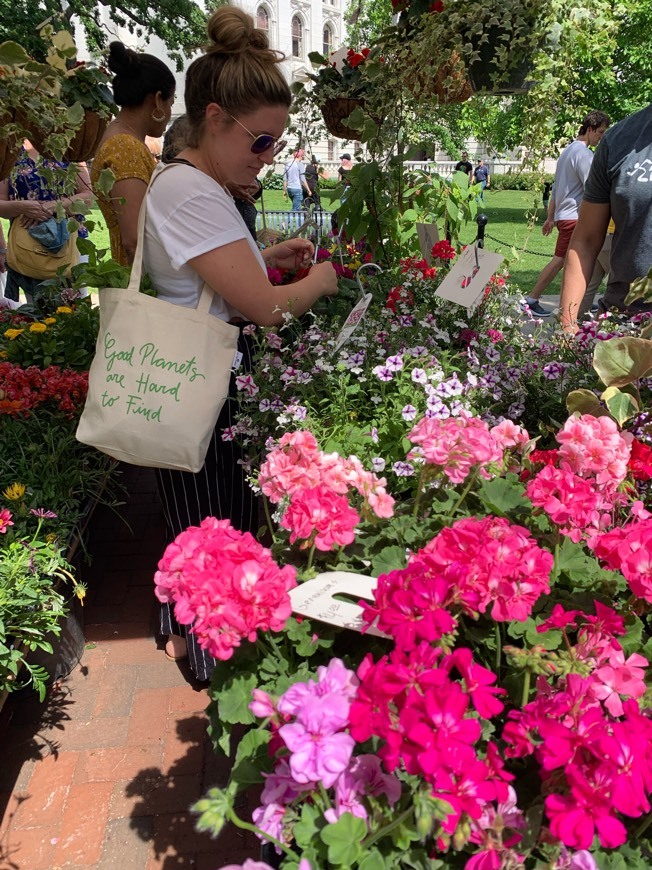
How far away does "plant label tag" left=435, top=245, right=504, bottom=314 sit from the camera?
186 cm

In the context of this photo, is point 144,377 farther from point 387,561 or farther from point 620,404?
point 620,404

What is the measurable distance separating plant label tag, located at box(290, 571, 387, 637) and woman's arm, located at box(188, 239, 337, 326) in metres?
0.85

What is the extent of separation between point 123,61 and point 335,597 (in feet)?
7.89

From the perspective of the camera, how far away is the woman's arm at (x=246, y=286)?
1586mm

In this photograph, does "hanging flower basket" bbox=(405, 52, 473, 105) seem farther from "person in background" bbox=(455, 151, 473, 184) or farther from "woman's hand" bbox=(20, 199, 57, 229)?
"woman's hand" bbox=(20, 199, 57, 229)

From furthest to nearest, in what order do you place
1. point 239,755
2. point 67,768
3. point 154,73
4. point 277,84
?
point 154,73 < point 67,768 < point 277,84 < point 239,755

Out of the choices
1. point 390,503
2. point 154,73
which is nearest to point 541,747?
point 390,503

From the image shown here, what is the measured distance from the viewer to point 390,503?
1.14 metres

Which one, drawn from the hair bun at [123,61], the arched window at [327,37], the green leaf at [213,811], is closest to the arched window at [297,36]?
the arched window at [327,37]

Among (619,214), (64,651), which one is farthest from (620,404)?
(64,651)

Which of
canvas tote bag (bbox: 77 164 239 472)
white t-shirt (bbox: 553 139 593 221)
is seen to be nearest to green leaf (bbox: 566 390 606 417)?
canvas tote bag (bbox: 77 164 239 472)

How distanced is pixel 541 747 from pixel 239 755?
42 centimetres

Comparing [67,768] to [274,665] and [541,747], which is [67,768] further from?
[541,747]

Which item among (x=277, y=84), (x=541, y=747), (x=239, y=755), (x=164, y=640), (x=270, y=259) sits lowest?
(x=164, y=640)
